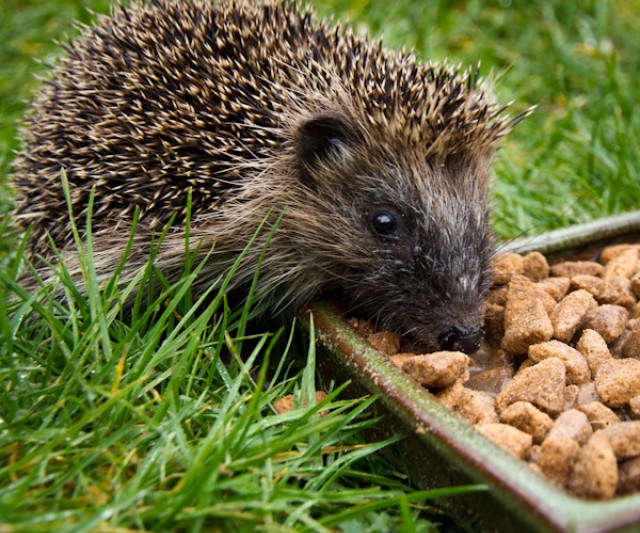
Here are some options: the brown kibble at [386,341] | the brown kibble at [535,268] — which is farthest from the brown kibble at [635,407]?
the brown kibble at [535,268]

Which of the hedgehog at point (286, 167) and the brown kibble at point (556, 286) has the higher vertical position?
the hedgehog at point (286, 167)

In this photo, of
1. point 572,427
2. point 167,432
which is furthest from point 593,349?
point 167,432

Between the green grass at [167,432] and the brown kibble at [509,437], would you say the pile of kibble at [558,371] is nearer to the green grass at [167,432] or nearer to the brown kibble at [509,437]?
the brown kibble at [509,437]

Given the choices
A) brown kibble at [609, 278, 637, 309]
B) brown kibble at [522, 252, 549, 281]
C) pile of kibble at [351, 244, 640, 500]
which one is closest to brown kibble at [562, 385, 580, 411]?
→ pile of kibble at [351, 244, 640, 500]

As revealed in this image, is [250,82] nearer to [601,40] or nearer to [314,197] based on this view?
[314,197]

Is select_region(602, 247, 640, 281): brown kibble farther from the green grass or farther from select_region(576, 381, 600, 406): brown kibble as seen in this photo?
the green grass

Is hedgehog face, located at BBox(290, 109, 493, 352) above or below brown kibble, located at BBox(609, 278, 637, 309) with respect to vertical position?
above
